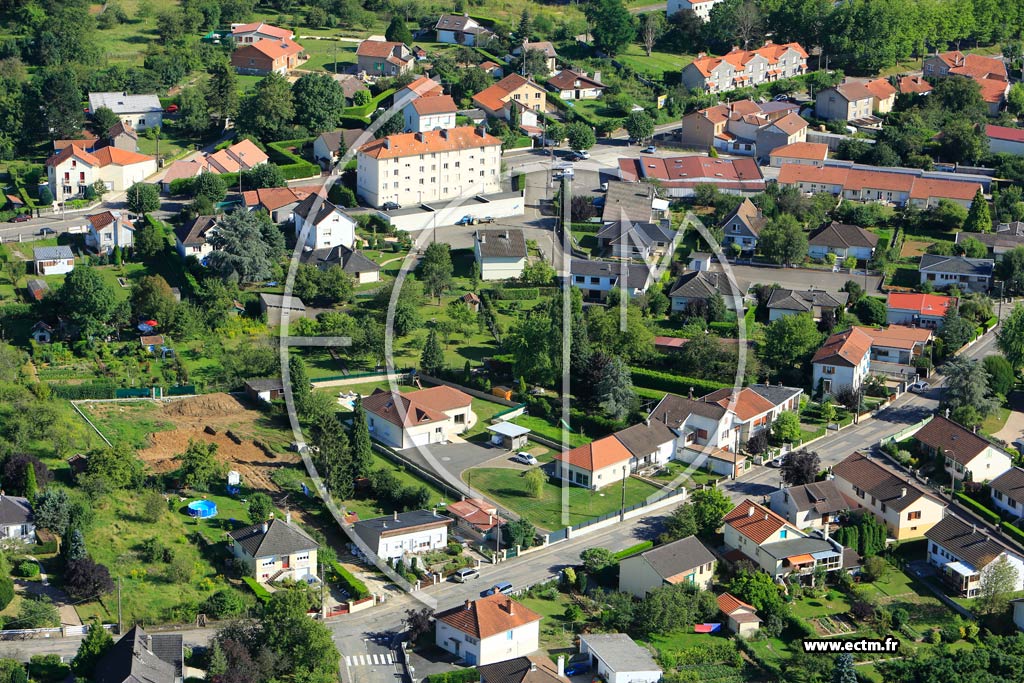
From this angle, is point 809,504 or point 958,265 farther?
point 958,265

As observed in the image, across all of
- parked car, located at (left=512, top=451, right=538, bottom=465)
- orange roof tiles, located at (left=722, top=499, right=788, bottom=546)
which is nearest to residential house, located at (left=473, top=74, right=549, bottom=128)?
parked car, located at (left=512, top=451, right=538, bottom=465)

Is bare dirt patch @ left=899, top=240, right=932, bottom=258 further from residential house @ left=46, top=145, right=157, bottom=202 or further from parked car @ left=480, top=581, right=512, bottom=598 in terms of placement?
residential house @ left=46, top=145, right=157, bottom=202

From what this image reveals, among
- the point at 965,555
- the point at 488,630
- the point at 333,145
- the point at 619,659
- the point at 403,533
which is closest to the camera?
the point at 619,659

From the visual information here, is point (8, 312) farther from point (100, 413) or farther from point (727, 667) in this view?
point (727, 667)

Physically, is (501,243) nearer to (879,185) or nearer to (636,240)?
(636,240)

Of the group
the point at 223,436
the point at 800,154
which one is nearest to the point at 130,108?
the point at 223,436

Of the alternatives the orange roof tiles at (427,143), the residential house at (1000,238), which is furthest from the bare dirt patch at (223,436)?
the residential house at (1000,238)
